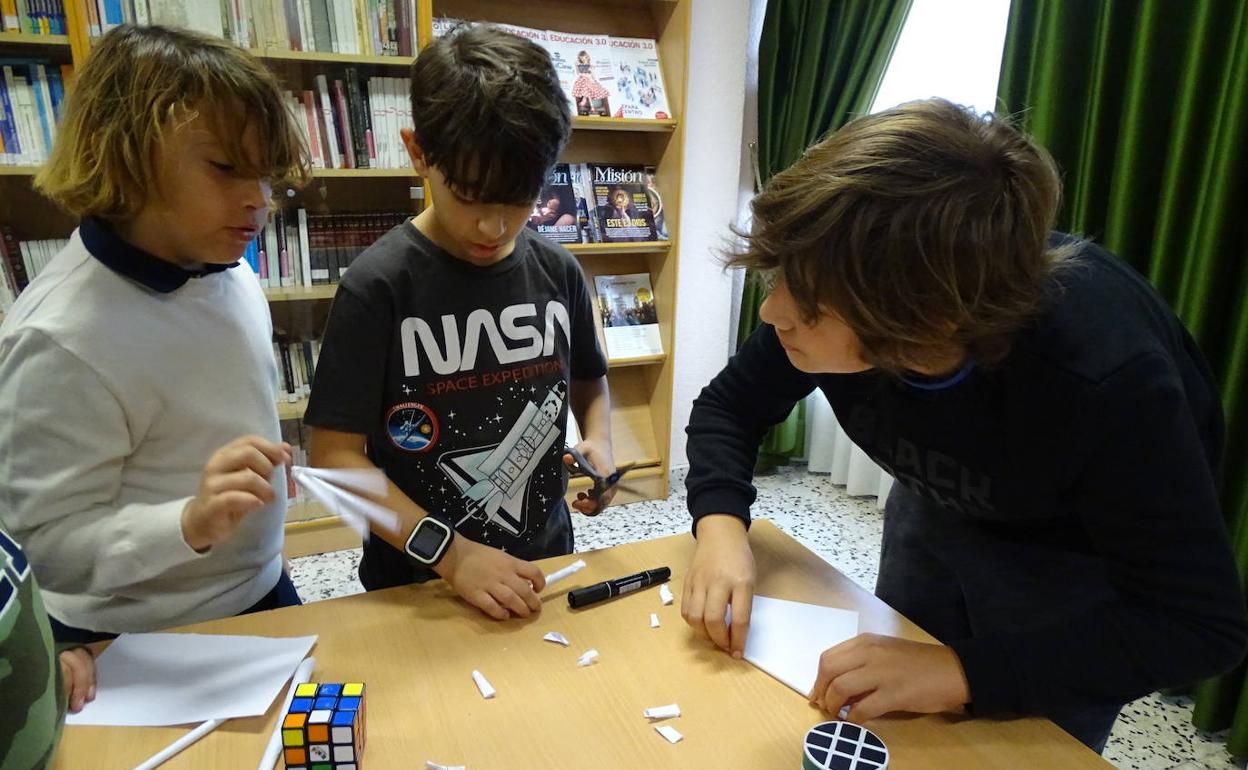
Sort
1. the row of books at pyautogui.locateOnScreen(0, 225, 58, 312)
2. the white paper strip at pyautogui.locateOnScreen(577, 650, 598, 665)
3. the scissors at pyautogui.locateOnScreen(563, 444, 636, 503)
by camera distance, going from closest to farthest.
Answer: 1. the white paper strip at pyautogui.locateOnScreen(577, 650, 598, 665)
2. the scissors at pyautogui.locateOnScreen(563, 444, 636, 503)
3. the row of books at pyautogui.locateOnScreen(0, 225, 58, 312)

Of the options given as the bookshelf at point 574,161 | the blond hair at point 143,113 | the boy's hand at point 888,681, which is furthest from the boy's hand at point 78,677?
the bookshelf at point 574,161

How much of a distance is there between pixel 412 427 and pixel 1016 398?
0.81 m

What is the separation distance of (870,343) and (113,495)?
871 mm

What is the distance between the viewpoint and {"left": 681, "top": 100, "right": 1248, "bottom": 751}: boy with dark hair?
0.72 metres

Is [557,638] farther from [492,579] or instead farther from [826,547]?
[826,547]

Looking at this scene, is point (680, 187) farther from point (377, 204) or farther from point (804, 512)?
point (804, 512)

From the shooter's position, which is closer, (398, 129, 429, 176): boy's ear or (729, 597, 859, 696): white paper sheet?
(729, 597, 859, 696): white paper sheet

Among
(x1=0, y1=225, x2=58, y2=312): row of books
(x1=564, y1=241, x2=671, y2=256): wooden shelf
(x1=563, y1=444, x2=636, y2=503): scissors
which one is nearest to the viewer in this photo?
(x1=563, y1=444, x2=636, y2=503): scissors

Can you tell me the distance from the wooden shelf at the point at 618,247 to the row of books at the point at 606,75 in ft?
1.48

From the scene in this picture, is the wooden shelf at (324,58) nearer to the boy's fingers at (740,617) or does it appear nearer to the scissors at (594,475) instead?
the scissors at (594,475)

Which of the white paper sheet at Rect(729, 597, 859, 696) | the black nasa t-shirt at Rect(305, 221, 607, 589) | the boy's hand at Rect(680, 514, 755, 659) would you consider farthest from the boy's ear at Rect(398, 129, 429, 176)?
the white paper sheet at Rect(729, 597, 859, 696)

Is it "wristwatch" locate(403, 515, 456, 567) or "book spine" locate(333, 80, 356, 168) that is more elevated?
"book spine" locate(333, 80, 356, 168)

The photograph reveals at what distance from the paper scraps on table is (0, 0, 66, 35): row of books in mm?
1887

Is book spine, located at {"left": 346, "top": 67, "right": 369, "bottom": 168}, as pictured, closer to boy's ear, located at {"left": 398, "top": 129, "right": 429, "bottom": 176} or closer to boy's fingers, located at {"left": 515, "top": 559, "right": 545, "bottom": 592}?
boy's ear, located at {"left": 398, "top": 129, "right": 429, "bottom": 176}
